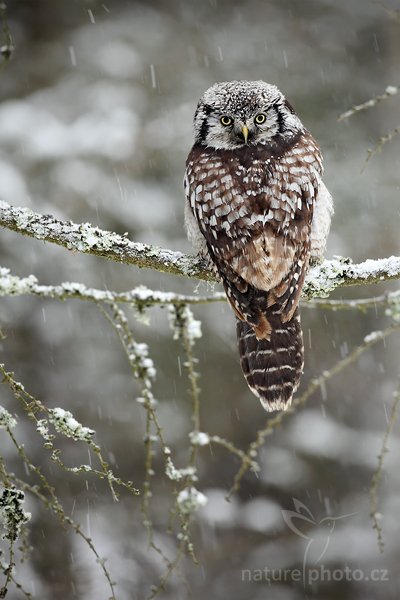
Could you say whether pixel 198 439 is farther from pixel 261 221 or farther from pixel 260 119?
pixel 260 119

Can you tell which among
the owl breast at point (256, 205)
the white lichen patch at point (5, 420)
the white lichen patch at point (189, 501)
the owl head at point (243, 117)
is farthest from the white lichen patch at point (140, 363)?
the owl head at point (243, 117)

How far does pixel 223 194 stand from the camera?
420 centimetres

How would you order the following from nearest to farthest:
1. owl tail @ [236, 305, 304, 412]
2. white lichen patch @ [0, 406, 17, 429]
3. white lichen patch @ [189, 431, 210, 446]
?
1. white lichen patch @ [189, 431, 210, 446]
2. white lichen patch @ [0, 406, 17, 429]
3. owl tail @ [236, 305, 304, 412]

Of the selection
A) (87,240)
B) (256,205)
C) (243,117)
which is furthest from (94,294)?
(243,117)

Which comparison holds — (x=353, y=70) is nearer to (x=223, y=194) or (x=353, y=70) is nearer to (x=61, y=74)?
(x=61, y=74)

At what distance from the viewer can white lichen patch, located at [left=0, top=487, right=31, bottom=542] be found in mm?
2463

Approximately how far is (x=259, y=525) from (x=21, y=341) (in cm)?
353

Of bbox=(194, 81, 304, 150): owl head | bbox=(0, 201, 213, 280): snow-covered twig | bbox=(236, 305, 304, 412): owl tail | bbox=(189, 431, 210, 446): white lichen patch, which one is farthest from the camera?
bbox=(194, 81, 304, 150): owl head

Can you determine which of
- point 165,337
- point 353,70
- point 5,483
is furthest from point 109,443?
point 353,70

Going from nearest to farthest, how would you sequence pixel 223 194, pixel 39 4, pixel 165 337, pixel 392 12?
pixel 392 12 < pixel 223 194 < pixel 165 337 < pixel 39 4

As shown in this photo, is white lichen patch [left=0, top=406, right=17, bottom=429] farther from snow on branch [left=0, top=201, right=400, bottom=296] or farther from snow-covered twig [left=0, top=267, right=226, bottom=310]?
snow on branch [left=0, top=201, right=400, bottom=296]

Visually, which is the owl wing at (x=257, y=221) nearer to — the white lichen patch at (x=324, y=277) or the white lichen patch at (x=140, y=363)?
the white lichen patch at (x=324, y=277)

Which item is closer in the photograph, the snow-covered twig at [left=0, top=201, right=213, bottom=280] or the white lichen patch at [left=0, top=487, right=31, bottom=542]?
the white lichen patch at [left=0, top=487, right=31, bottom=542]

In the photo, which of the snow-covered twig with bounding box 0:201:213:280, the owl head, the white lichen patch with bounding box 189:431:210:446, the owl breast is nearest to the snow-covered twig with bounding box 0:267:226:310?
the white lichen patch with bounding box 189:431:210:446
